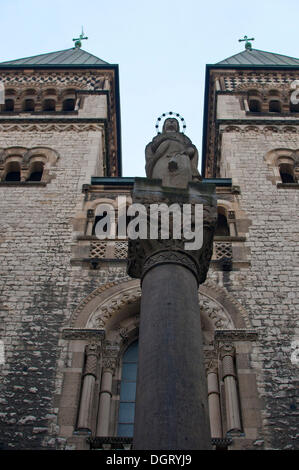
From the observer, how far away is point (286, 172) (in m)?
18.3

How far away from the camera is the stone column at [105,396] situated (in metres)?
10.5

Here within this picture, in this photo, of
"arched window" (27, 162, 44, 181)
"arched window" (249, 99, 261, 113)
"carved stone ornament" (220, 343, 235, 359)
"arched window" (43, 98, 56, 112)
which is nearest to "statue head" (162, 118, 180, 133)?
"carved stone ornament" (220, 343, 235, 359)

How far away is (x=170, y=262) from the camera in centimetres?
700

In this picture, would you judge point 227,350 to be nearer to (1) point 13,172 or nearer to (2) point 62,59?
(1) point 13,172

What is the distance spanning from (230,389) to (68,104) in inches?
601

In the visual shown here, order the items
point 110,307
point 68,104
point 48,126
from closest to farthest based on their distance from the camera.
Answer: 1. point 110,307
2. point 48,126
3. point 68,104

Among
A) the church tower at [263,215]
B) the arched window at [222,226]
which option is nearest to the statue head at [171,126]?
the church tower at [263,215]

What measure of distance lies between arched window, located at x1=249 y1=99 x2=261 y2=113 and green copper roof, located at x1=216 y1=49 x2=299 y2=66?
2.78 meters

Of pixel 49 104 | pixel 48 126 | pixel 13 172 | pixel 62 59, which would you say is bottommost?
pixel 13 172

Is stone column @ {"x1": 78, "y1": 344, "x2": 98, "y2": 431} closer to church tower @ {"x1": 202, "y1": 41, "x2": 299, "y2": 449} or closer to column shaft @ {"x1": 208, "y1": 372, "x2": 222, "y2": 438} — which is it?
column shaft @ {"x1": 208, "y1": 372, "x2": 222, "y2": 438}

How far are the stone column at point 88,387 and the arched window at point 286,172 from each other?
9.28 m

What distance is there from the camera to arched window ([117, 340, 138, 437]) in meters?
10.9

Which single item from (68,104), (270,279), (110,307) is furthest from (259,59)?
(110,307)
